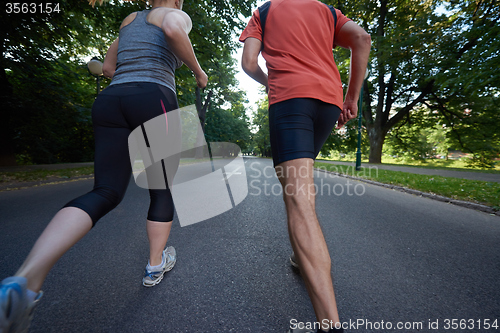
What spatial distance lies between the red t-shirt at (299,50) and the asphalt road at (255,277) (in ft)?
4.11

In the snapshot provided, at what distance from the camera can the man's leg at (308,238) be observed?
3.01ft

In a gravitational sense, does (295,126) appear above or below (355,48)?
below

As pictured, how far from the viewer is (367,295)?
1498 mm

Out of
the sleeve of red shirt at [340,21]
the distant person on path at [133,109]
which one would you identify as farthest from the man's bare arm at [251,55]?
the sleeve of red shirt at [340,21]

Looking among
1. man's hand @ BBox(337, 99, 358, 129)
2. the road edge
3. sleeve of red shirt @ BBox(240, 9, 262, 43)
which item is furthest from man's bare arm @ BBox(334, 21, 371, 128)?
the road edge

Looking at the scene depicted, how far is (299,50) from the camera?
4.10 ft

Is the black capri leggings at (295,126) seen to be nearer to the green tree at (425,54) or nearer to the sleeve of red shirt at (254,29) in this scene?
the sleeve of red shirt at (254,29)

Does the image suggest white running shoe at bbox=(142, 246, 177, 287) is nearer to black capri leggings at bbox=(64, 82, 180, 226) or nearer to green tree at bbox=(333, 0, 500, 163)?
black capri leggings at bbox=(64, 82, 180, 226)

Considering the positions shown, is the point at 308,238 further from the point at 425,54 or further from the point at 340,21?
the point at 425,54

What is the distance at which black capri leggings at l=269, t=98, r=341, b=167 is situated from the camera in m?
1.12

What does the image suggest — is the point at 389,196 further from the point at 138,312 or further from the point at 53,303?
the point at 53,303

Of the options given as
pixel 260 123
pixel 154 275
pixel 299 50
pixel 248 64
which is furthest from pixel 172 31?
pixel 260 123

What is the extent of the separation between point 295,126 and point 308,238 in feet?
1.79

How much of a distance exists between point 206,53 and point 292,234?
9696 mm
